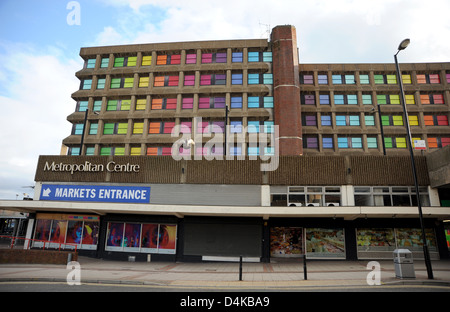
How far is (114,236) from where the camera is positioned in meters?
20.1

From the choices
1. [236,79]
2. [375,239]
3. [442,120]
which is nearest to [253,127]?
[236,79]

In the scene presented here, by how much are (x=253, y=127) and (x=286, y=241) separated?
54.2ft

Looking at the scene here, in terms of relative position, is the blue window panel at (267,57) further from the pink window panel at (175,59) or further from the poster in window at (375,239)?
the poster in window at (375,239)

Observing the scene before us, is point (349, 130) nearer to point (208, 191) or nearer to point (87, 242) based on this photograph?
point (208, 191)

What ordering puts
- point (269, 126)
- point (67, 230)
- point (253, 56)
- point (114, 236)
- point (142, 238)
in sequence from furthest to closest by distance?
1. point (253, 56)
2. point (269, 126)
3. point (67, 230)
4. point (114, 236)
5. point (142, 238)

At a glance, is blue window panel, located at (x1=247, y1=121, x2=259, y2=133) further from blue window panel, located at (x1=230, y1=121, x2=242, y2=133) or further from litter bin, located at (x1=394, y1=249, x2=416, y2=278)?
litter bin, located at (x1=394, y1=249, x2=416, y2=278)

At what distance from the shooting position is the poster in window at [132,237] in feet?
64.6

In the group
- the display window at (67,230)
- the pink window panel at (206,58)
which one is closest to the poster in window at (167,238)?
the display window at (67,230)

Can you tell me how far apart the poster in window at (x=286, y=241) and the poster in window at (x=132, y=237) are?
9162 mm

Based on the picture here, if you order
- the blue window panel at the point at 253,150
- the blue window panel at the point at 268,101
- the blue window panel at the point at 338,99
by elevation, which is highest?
the blue window panel at the point at 338,99

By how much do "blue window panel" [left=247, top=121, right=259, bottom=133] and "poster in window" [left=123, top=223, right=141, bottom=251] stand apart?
57.7ft

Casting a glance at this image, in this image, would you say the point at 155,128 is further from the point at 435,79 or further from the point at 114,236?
the point at 435,79
